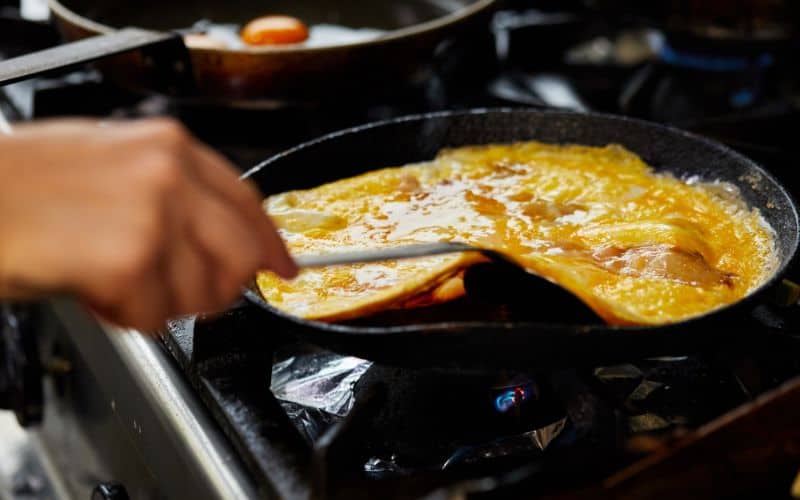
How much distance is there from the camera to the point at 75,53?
1532 millimetres

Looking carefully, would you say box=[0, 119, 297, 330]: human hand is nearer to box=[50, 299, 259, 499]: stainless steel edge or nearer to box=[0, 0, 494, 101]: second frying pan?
box=[50, 299, 259, 499]: stainless steel edge

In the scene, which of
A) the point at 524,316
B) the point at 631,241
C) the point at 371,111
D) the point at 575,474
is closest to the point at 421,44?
the point at 371,111

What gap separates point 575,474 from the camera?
83cm

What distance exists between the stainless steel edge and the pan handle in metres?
0.42

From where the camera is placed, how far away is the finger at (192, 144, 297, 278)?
0.77m

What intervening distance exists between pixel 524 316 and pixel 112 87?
57.5 inches

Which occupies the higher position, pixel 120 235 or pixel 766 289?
pixel 120 235

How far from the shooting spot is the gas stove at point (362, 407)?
891 mm

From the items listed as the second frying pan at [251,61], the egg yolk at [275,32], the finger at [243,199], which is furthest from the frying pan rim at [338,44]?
the finger at [243,199]

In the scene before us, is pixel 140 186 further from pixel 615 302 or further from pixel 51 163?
pixel 615 302

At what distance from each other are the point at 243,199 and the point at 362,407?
35 centimetres

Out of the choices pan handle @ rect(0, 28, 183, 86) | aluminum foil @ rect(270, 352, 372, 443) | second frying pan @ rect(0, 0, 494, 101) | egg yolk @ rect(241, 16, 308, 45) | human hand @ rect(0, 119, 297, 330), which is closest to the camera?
human hand @ rect(0, 119, 297, 330)

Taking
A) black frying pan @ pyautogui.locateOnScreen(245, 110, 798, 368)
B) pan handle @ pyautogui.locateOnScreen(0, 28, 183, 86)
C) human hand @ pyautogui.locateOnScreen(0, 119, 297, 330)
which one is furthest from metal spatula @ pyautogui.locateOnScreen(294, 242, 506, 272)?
pan handle @ pyautogui.locateOnScreen(0, 28, 183, 86)

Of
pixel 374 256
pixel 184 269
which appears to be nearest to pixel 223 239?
pixel 184 269
